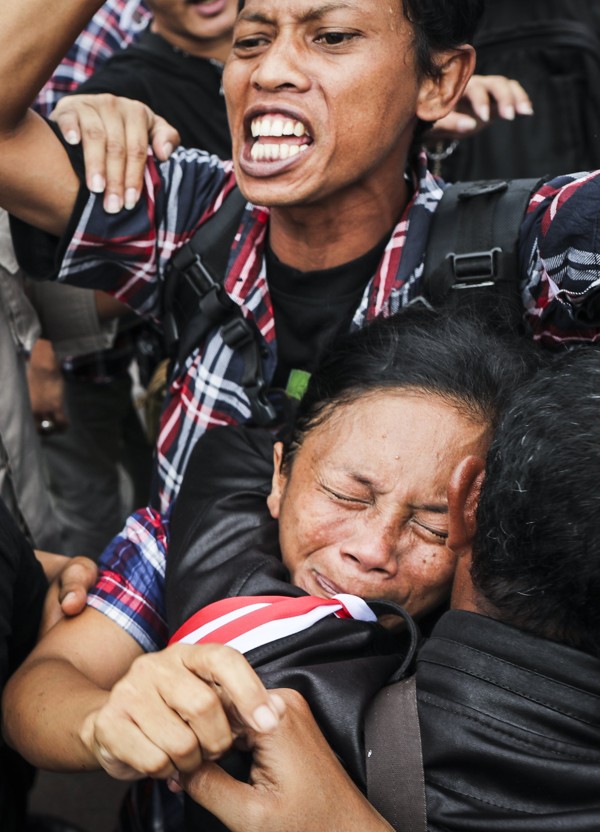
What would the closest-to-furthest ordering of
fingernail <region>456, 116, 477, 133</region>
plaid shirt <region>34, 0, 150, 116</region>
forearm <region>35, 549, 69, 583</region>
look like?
forearm <region>35, 549, 69, 583</region>, fingernail <region>456, 116, 477, 133</region>, plaid shirt <region>34, 0, 150, 116</region>

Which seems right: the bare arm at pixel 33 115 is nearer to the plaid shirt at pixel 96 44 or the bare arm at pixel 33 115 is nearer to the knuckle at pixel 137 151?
the knuckle at pixel 137 151

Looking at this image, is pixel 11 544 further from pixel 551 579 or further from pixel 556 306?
pixel 556 306

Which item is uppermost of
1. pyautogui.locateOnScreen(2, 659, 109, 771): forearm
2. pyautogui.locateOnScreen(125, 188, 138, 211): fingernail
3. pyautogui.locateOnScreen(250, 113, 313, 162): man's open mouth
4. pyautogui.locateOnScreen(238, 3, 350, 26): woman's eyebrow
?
pyautogui.locateOnScreen(238, 3, 350, 26): woman's eyebrow

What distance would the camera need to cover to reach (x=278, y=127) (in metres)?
1.99

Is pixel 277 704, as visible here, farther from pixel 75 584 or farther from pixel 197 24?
pixel 197 24

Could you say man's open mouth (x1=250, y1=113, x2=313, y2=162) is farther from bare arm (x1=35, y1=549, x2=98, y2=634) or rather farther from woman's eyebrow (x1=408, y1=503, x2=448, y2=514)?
bare arm (x1=35, y1=549, x2=98, y2=634)

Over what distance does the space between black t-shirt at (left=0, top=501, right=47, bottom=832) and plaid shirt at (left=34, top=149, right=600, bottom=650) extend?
0.38ft

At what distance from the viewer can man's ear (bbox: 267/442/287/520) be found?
1853mm

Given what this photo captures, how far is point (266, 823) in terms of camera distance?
4.19 ft

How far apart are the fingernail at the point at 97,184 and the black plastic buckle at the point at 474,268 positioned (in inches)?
27.6

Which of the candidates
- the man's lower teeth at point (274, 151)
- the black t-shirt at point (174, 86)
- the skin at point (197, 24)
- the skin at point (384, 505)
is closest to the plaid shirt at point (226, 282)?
the man's lower teeth at point (274, 151)

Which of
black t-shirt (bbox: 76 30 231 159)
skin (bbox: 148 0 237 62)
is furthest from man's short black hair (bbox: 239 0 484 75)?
skin (bbox: 148 0 237 62)

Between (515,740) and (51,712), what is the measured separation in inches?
28.0

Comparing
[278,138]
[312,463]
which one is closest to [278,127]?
[278,138]
